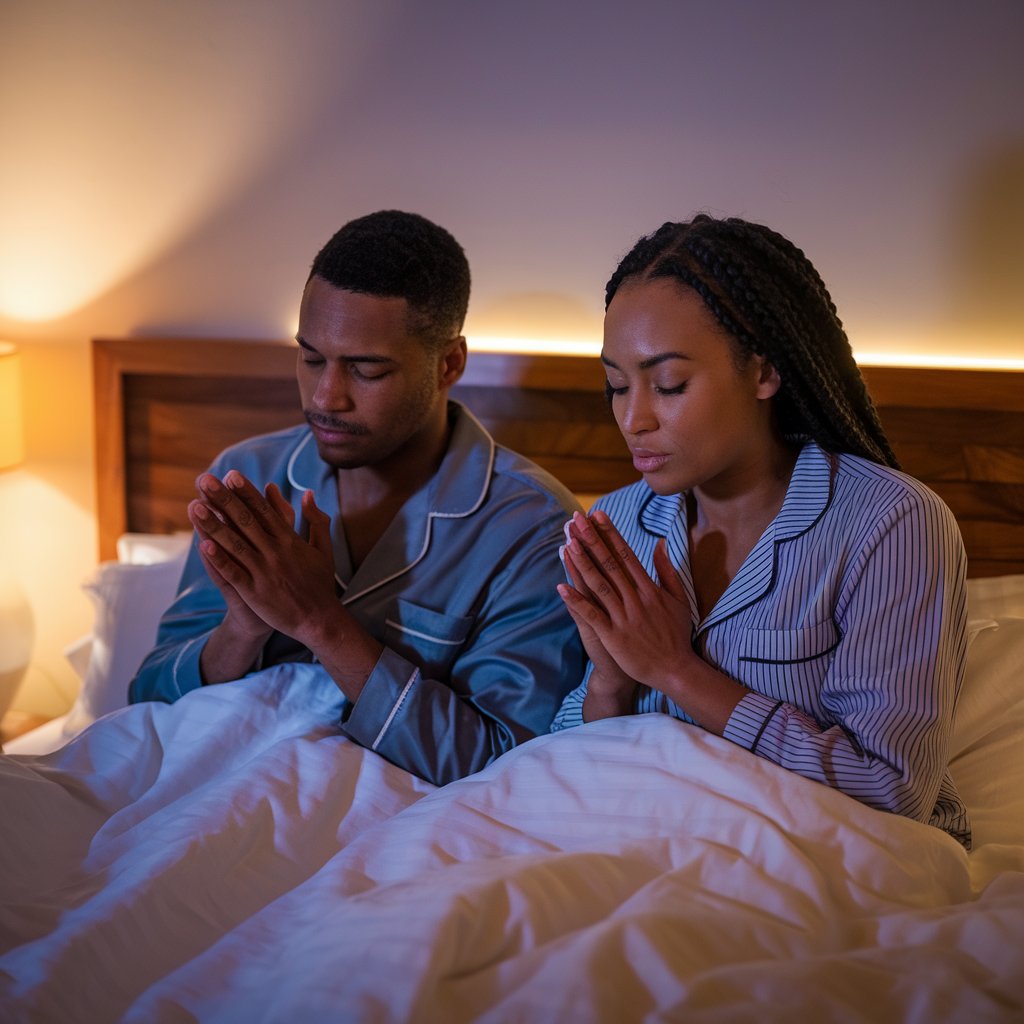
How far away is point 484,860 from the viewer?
3.78ft

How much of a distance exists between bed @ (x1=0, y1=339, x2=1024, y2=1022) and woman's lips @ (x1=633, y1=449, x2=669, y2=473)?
334 mm

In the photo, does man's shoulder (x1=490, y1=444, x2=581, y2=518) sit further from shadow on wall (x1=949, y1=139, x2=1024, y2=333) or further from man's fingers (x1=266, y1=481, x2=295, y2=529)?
shadow on wall (x1=949, y1=139, x2=1024, y2=333)

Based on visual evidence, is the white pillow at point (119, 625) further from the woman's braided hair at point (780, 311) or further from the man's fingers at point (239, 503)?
the woman's braided hair at point (780, 311)

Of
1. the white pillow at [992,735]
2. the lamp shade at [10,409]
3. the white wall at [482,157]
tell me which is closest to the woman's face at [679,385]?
the white pillow at [992,735]

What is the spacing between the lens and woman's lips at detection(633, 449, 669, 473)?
1400mm

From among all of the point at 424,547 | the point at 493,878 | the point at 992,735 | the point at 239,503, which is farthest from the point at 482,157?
the point at 493,878

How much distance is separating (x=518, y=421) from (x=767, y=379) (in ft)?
3.10

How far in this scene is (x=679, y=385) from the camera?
1373 millimetres

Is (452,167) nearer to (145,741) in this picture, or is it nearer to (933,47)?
(933,47)

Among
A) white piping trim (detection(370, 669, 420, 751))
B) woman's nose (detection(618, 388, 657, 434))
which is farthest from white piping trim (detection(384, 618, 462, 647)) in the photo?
woman's nose (detection(618, 388, 657, 434))

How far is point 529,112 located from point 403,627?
3.76 feet

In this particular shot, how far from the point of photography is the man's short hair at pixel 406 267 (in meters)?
1.69

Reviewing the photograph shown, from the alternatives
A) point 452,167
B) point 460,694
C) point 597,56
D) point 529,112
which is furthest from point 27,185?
point 460,694

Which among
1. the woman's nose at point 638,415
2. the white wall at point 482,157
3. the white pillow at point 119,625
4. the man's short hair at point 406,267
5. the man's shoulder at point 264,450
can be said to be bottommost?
the white pillow at point 119,625
